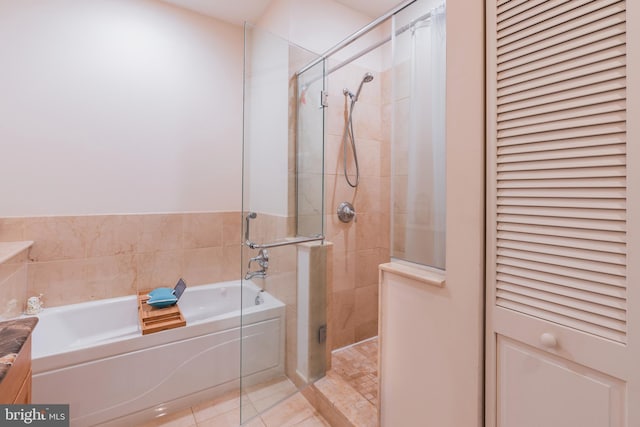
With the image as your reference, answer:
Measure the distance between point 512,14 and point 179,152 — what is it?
2363mm

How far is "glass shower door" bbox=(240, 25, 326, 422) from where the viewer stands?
1.71 metres

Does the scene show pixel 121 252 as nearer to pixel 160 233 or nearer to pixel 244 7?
pixel 160 233

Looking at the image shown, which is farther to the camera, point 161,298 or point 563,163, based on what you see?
point 161,298

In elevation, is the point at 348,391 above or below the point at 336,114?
below

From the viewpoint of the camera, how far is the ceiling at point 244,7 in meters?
2.29

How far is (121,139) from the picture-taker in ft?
7.20

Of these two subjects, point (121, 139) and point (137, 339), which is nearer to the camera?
point (137, 339)

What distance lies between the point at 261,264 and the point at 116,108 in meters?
1.68

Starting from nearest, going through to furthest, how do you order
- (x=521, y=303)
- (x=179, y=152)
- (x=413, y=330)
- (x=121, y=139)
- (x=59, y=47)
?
(x=521, y=303), (x=413, y=330), (x=59, y=47), (x=121, y=139), (x=179, y=152)

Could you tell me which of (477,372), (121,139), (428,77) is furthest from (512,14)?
(121,139)

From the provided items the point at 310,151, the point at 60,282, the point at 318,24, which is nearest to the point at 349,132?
the point at 310,151

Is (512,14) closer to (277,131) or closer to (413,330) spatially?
(413,330)

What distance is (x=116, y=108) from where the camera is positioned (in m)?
2.16

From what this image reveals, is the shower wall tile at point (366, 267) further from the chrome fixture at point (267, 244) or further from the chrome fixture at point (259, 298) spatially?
the chrome fixture at point (259, 298)
